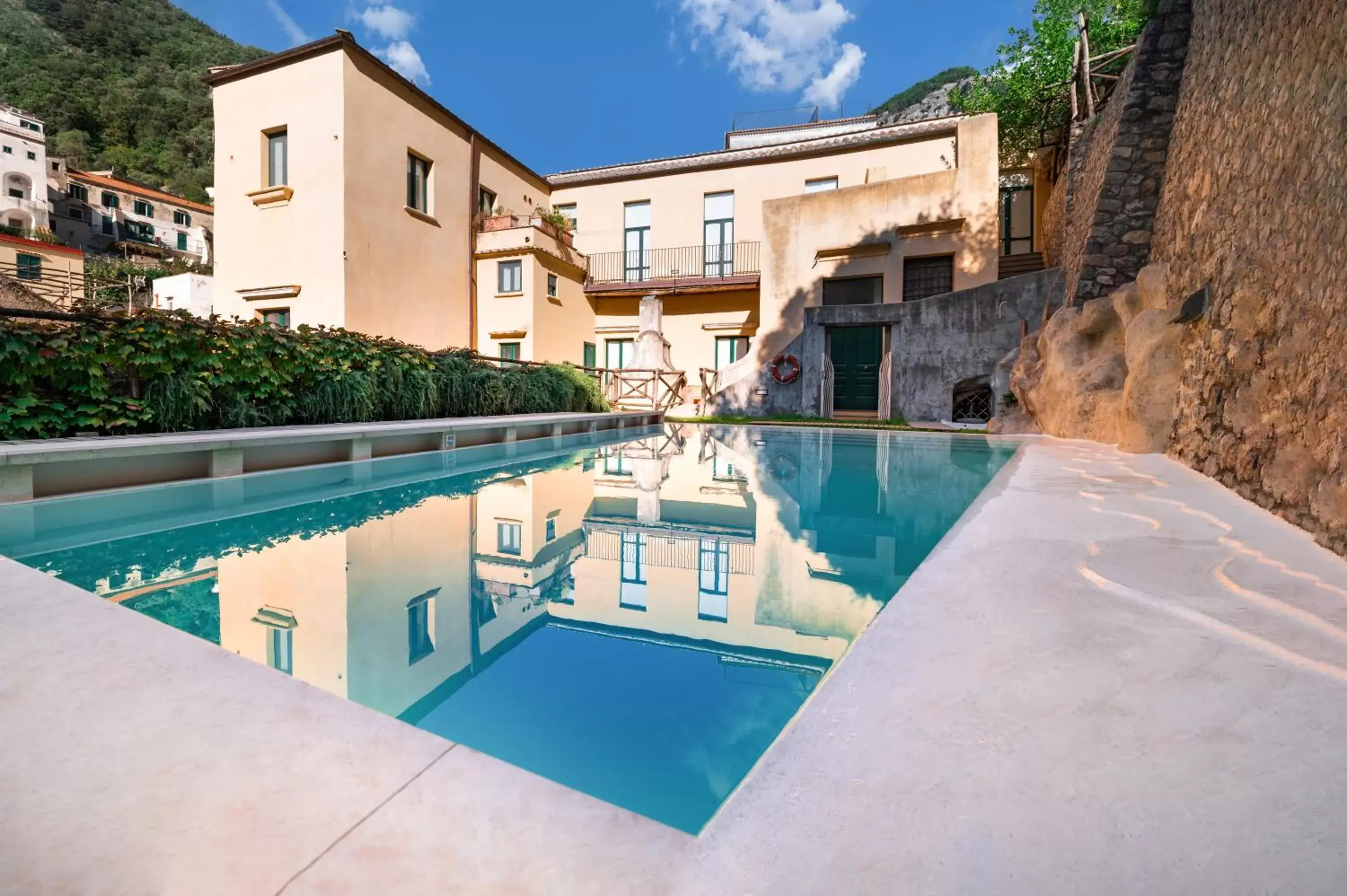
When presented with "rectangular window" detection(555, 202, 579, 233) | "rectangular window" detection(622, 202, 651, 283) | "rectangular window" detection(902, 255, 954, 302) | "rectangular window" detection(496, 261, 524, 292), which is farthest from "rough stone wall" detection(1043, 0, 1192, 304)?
"rectangular window" detection(555, 202, 579, 233)

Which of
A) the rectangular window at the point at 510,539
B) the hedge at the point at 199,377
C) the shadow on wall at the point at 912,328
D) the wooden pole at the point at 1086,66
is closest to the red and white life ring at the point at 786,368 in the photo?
the shadow on wall at the point at 912,328

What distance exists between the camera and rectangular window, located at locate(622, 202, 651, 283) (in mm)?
19781

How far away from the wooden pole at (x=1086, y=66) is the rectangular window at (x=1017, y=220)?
3.81m

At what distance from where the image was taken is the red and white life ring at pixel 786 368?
15.4m

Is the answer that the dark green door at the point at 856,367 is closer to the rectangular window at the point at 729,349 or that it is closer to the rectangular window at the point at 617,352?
the rectangular window at the point at 729,349

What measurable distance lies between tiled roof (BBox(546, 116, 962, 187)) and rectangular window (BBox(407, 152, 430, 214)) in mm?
6020

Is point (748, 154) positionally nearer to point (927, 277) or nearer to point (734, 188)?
point (734, 188)

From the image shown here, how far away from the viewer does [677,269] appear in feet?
63.8

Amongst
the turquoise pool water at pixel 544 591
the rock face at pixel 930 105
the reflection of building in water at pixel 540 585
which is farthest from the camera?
the rock face at pixel 930 105

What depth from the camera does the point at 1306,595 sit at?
189 cm

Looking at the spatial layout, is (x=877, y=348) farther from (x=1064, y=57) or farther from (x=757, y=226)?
(x=1064, y=57)

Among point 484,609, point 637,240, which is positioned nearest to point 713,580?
point 484,609

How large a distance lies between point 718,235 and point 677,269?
1.66m

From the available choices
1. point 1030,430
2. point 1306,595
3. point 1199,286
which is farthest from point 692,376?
point 1306,595
